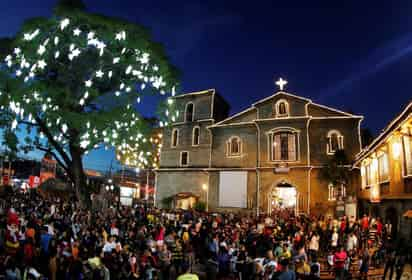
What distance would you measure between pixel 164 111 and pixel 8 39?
8.24 meters

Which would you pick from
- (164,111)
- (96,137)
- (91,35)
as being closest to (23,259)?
(96,137)

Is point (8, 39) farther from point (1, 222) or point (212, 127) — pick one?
point (212, 127)

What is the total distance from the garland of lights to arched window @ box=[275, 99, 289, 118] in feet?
50.2

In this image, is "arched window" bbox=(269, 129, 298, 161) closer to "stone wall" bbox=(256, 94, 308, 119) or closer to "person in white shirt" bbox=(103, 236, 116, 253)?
"stone wall" bbox=(256, 94, 308, 119)

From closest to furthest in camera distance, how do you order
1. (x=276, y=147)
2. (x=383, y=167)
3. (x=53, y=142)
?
(x=383, y=167), (x=53, y=142), (x=276, y=147)

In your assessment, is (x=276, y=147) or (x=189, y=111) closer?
(x=276, y=147)

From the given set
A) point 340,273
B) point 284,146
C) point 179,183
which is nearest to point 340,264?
point 340,273

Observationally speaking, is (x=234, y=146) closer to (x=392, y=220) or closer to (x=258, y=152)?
(x=258, y=152)

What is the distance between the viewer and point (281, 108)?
100 feet

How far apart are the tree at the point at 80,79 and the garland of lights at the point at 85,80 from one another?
33mm

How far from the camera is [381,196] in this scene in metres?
16.6

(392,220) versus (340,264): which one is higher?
(392,220)

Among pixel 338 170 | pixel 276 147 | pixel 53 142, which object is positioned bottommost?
pixel 338 170

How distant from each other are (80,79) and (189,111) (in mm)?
20185
